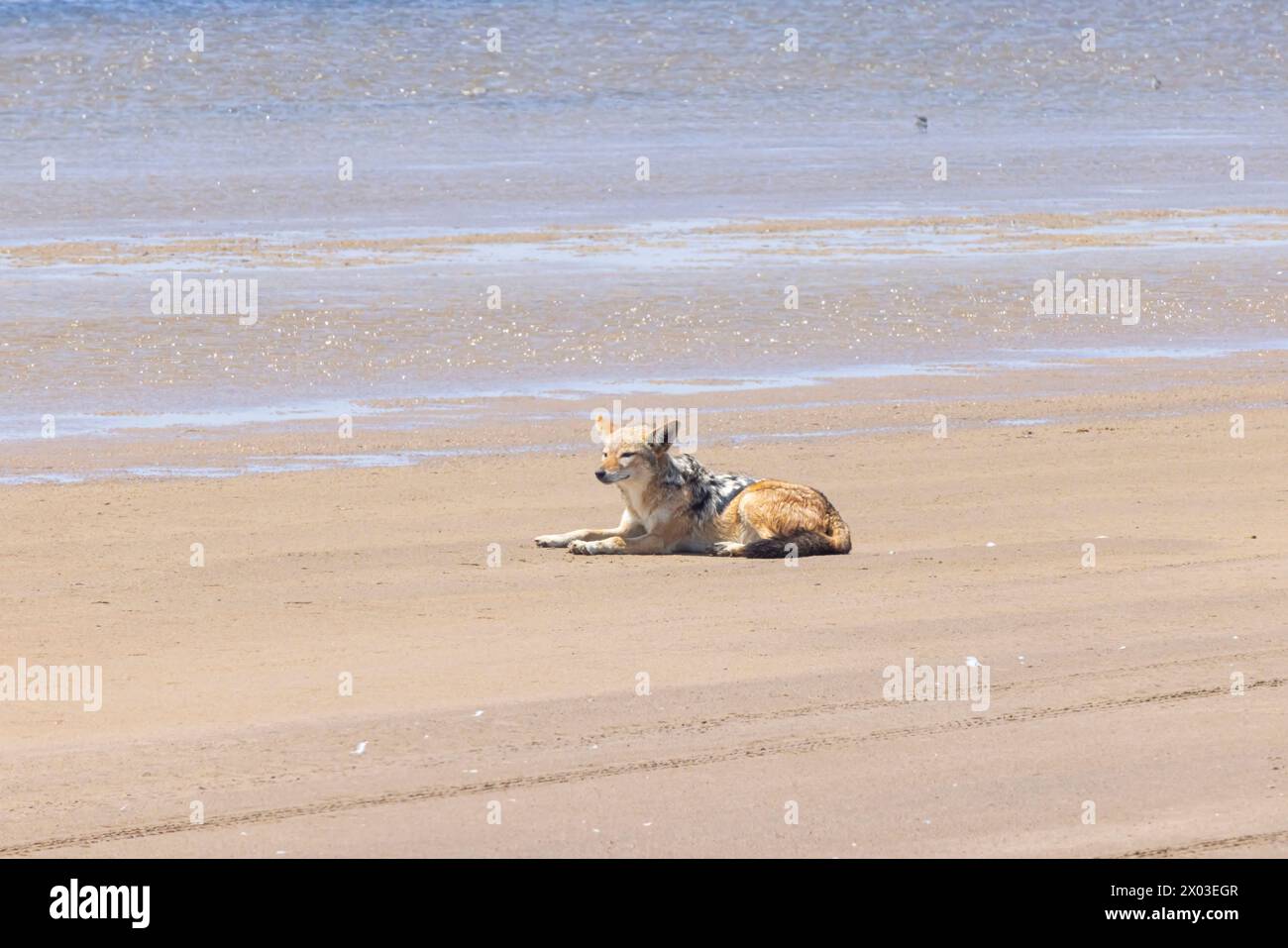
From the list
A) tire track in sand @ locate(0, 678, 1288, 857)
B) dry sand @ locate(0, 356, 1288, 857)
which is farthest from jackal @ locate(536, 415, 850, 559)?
tire track in sand @ locate(0, 678, 1288, 857)

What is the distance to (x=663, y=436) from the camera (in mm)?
11344

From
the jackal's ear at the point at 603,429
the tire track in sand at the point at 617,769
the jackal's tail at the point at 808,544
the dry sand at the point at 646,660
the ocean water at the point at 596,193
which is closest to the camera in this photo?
the tire track in sand at the point at 617,769

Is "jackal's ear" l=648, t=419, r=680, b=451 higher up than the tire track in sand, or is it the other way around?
"jackal's ear" l=648, t=419, r=680, b=451

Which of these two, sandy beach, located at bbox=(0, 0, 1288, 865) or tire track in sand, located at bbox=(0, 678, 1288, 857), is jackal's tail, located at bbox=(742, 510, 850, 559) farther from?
tire track in sand, located at bbox=(0, 678, 1288, 857)

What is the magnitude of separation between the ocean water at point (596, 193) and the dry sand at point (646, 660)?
4026mm

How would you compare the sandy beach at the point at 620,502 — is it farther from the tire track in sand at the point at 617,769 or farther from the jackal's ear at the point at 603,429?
the jackal's ear at the point at 603,429

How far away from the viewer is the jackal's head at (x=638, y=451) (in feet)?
37.1

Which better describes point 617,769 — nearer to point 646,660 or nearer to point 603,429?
point 646,660

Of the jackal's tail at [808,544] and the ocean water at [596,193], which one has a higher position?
the ocean water at [596,193]

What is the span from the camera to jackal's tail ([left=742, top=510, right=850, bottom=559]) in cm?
1097

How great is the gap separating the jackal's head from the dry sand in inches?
19.8

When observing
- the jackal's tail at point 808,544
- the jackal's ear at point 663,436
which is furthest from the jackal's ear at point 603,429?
the jackal's tail at point 808,544

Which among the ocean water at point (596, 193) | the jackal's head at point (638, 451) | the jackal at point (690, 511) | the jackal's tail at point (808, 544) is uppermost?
the ocean water at point (596, 193)
